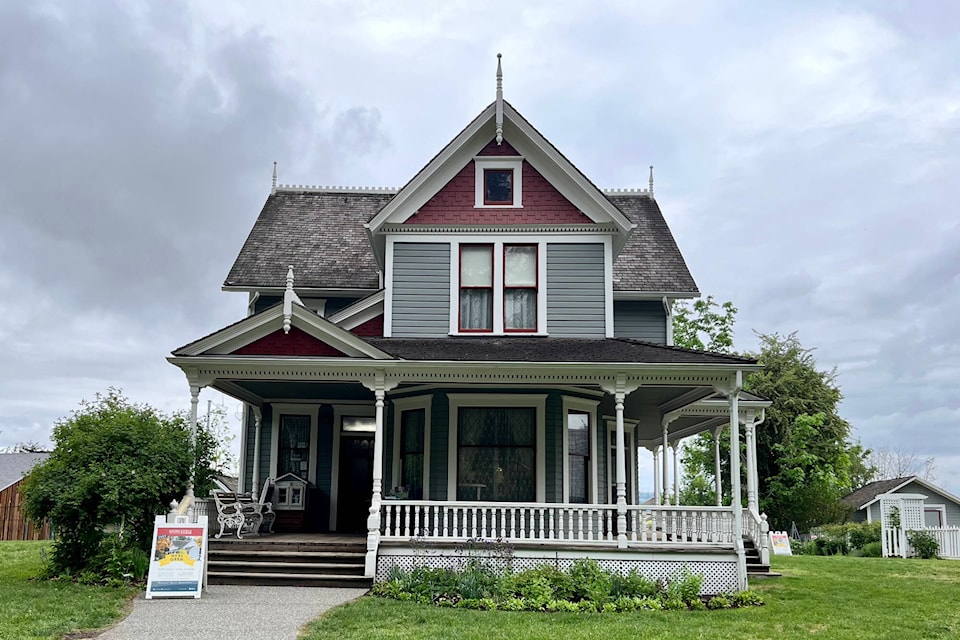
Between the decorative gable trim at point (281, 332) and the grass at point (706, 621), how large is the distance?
385 cm

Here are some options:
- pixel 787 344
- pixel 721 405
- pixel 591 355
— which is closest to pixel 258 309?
pixel 591 355

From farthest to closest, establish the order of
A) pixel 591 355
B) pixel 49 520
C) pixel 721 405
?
pixel 721 405 < pixel 591 355 < pixel 49 520

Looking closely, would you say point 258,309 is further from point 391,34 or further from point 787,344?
point 787,344

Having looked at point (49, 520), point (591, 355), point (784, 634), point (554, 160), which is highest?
point (554, 160)

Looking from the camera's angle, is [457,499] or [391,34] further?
[391,34]

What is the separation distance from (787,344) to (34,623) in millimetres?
35851

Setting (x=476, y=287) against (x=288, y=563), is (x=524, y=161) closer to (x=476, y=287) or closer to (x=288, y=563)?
(x=476, y=287)

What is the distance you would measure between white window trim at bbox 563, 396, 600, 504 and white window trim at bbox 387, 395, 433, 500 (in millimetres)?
2371

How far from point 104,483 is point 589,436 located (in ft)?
25.9

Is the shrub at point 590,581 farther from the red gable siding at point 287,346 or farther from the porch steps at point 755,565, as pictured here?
the red gable siding at point 287,346

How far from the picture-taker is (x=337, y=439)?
1792 centimetres

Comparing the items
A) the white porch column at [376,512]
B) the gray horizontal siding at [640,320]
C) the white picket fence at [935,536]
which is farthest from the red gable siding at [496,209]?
the white picket fence at [935,536]

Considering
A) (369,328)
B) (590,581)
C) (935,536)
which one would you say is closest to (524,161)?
(369,328)

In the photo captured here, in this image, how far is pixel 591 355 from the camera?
14.1m
